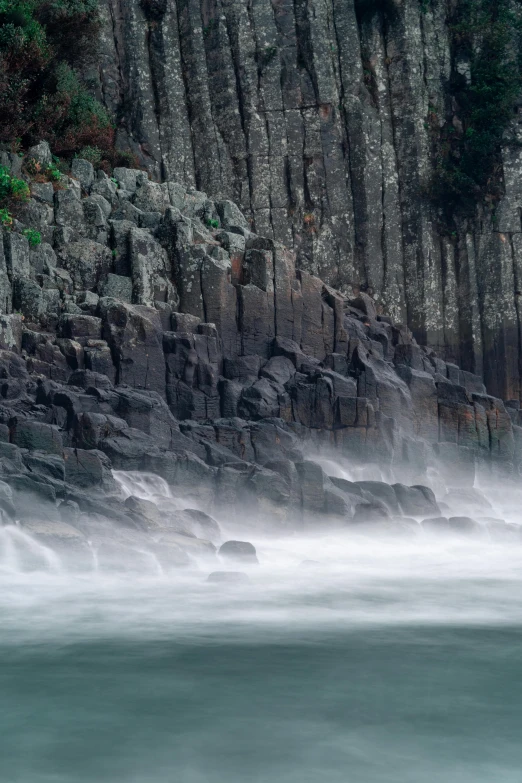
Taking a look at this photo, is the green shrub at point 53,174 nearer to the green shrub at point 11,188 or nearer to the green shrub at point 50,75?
the green shrub at point 50,75

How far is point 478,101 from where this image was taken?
3456 centimetres

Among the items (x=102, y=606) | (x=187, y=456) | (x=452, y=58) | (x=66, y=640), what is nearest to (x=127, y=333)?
(x=187, y=456)

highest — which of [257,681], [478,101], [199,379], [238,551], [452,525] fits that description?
[478,101]

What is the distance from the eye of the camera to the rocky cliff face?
34.2 m

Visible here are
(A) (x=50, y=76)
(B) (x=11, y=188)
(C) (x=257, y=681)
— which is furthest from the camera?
(A) (x=50, y=76)

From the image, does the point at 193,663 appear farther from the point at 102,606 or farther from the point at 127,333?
the point at 127,333

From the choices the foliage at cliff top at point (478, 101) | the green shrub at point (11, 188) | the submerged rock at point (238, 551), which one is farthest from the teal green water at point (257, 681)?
the foliage at cliff top at point (478, 101)

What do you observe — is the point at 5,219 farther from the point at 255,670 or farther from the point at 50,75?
the point at 255,670

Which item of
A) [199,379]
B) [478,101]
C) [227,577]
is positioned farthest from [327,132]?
[227,577]

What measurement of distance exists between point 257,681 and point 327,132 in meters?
28.0

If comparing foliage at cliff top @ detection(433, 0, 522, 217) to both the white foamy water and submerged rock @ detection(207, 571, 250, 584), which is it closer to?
the white foamy water

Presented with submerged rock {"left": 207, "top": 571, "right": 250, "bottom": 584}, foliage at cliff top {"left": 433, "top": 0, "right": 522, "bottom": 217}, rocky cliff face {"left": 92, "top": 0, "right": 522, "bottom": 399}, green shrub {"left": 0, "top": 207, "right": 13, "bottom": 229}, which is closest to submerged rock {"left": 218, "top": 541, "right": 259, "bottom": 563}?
submerged rock {"left": 207, "top": 571, "right": 250, "bottom": 584}

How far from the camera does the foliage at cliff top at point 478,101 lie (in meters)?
34.0

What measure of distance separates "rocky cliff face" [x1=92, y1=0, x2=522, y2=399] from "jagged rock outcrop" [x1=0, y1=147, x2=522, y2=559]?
4684 millimetres
